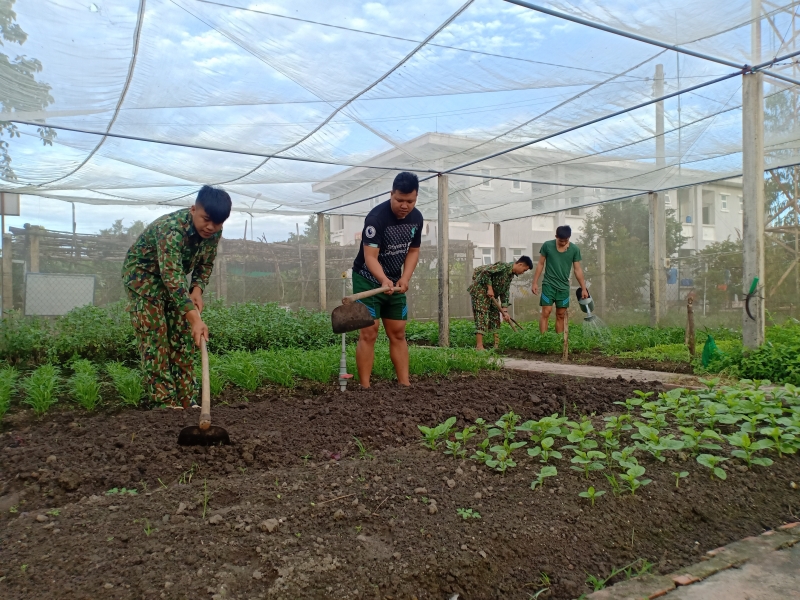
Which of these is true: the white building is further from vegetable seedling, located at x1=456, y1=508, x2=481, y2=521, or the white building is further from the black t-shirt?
vegetable seedling, located at x1=456, y1=508, x2=481, y2=521

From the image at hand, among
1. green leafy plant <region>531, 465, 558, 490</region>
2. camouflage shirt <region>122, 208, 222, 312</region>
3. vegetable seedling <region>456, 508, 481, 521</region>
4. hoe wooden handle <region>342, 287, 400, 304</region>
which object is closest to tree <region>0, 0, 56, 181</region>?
camouflage shirt <region>122, 208, 222, 312</region>

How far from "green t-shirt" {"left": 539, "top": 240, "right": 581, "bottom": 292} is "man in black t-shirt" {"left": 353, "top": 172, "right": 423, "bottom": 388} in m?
3.74

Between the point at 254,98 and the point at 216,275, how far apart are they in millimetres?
6686

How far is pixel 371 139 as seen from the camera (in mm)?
6477

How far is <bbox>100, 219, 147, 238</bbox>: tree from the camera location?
9.95 meters

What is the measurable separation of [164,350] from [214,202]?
1081mm

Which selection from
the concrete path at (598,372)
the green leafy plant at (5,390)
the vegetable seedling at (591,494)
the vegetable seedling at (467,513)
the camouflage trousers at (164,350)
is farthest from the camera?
the concrete path at (598,372)

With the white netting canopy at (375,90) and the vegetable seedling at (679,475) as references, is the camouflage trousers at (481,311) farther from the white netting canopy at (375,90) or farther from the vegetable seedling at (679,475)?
the vegetable seedling at (679,475)

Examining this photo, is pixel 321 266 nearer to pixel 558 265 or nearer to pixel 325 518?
pixel 558 265

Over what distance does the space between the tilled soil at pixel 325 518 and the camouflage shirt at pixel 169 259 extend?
0.86 meters

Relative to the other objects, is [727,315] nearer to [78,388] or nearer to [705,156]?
[705,156]

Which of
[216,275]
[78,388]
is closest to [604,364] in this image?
[78,388]

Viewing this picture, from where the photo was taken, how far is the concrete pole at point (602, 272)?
1087 cm

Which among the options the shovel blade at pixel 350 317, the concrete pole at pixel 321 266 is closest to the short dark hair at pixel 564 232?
the shovel blade at pixel 350 317
